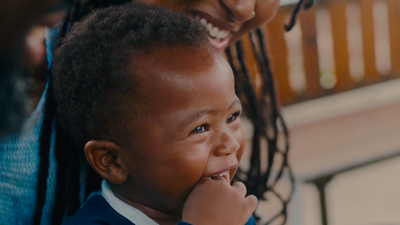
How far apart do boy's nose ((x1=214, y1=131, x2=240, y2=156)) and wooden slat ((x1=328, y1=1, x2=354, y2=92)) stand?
7.89 feet

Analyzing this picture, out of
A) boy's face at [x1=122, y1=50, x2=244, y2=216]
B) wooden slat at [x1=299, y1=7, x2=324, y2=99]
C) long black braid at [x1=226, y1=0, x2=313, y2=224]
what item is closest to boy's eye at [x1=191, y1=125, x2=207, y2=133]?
boy's face at [x1=122, y1=50, x2=244, y2=216]

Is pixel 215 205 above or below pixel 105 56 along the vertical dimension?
below

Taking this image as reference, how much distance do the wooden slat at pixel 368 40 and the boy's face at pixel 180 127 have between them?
8.46ft

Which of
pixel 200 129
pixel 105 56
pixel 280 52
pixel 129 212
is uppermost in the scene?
pixel 105 56

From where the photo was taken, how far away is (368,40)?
310 cm

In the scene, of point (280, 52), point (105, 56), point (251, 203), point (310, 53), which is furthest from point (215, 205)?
point (310, 53)

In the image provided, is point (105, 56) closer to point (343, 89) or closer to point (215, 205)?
point (215, 205)

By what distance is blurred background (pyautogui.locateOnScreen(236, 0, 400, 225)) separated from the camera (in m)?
2.08

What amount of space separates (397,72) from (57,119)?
120 inches

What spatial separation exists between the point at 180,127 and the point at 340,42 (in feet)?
8.24

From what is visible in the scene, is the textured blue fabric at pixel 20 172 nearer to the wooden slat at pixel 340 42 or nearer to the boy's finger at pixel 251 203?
the boy's finger at pixel 251 203

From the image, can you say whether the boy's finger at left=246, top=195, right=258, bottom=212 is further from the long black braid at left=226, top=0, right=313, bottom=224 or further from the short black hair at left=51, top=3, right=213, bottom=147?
the long black braid at left=226, top=0, right=313, bottom=224

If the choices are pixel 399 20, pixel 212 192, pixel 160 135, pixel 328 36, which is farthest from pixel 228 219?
pixel 399 20

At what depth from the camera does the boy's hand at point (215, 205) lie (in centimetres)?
64
